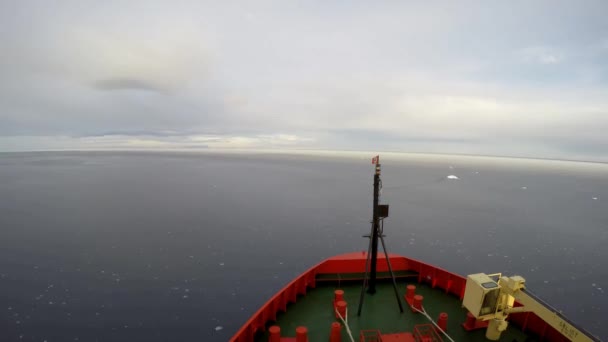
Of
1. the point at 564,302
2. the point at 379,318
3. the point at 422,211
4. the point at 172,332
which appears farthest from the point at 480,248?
Result: the point at 172,332

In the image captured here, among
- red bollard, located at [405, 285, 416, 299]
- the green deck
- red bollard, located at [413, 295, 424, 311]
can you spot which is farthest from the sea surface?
red bollard, located at [413, 295, 424, 311]

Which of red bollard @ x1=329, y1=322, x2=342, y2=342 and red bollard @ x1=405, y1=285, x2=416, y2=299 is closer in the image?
red bollard @ x1=329, y1=322, x2=342, y2=342

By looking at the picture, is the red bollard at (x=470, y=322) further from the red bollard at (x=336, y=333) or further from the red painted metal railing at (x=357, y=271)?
the red bollard at (x=336, y=333)

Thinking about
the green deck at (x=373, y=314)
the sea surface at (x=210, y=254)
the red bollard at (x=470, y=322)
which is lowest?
the sea surface at (x=210, y=254)

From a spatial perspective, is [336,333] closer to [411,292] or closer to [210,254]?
[411,292]

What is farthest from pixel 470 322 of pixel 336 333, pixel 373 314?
pixel 336 333

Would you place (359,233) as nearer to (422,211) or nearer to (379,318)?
(422,211)

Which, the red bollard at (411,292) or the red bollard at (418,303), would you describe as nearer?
the red bollard at (418,303)

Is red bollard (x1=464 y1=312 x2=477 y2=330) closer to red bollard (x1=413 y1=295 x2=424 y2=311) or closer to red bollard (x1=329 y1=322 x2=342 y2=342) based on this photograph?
red bollard (x1=413 y1=295 x2=424 y2=311)

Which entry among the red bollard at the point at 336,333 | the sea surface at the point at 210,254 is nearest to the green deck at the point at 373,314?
the red bollard at the point at 336,333

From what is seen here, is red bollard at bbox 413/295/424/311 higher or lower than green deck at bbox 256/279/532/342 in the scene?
higher
